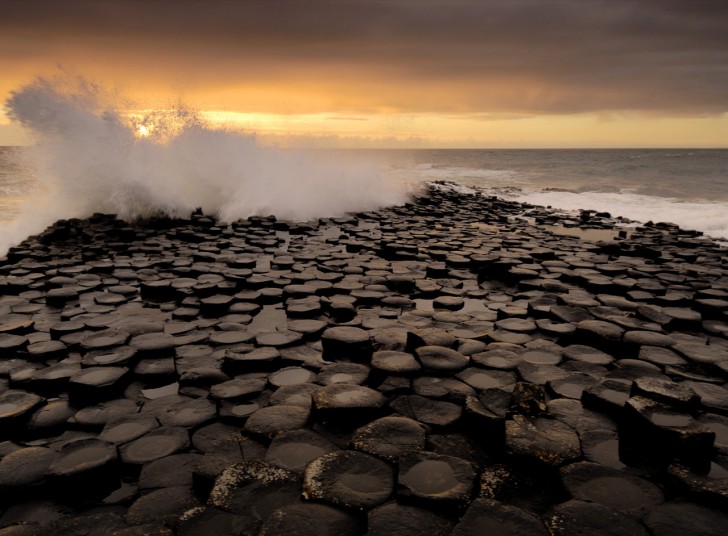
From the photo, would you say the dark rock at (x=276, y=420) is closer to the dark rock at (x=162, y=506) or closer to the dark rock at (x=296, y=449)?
the dark rock at (x=296, y=449)

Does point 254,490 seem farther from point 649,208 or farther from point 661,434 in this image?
point 649,208

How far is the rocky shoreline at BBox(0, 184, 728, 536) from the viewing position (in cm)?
193

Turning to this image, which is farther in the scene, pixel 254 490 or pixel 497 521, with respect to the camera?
pixel 254 490

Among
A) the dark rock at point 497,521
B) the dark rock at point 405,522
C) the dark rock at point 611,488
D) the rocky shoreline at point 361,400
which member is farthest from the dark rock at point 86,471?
the dark rock at point 611,488

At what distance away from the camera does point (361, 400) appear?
268 centimetres

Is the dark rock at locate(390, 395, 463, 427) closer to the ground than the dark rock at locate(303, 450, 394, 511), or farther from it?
closer to the ground

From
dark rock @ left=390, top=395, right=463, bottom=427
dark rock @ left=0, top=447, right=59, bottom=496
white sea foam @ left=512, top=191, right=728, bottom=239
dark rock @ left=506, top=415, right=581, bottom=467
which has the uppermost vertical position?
white sea foam @ left=512, top=191, right=728, bottom=239

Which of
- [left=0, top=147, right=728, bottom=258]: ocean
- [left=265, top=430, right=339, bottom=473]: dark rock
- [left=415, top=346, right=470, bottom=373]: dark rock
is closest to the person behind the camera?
[left=265, top=430, right=339, bottom=473]: dark rock

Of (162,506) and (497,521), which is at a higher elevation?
(497,521)

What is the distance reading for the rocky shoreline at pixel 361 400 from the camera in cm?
193

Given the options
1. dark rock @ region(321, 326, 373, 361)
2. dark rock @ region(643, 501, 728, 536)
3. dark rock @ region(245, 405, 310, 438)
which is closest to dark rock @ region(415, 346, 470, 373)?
dark rock @ region(321, 326, 373, 361)

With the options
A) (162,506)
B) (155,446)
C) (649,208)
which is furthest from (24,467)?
(649,208)

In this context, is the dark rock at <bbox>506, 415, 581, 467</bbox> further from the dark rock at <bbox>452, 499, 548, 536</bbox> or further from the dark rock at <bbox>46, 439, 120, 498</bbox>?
the dark rock at <bbox>46, 439, 120, 498</bbox>

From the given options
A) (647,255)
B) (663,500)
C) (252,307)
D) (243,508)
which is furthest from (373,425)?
(647,255)
